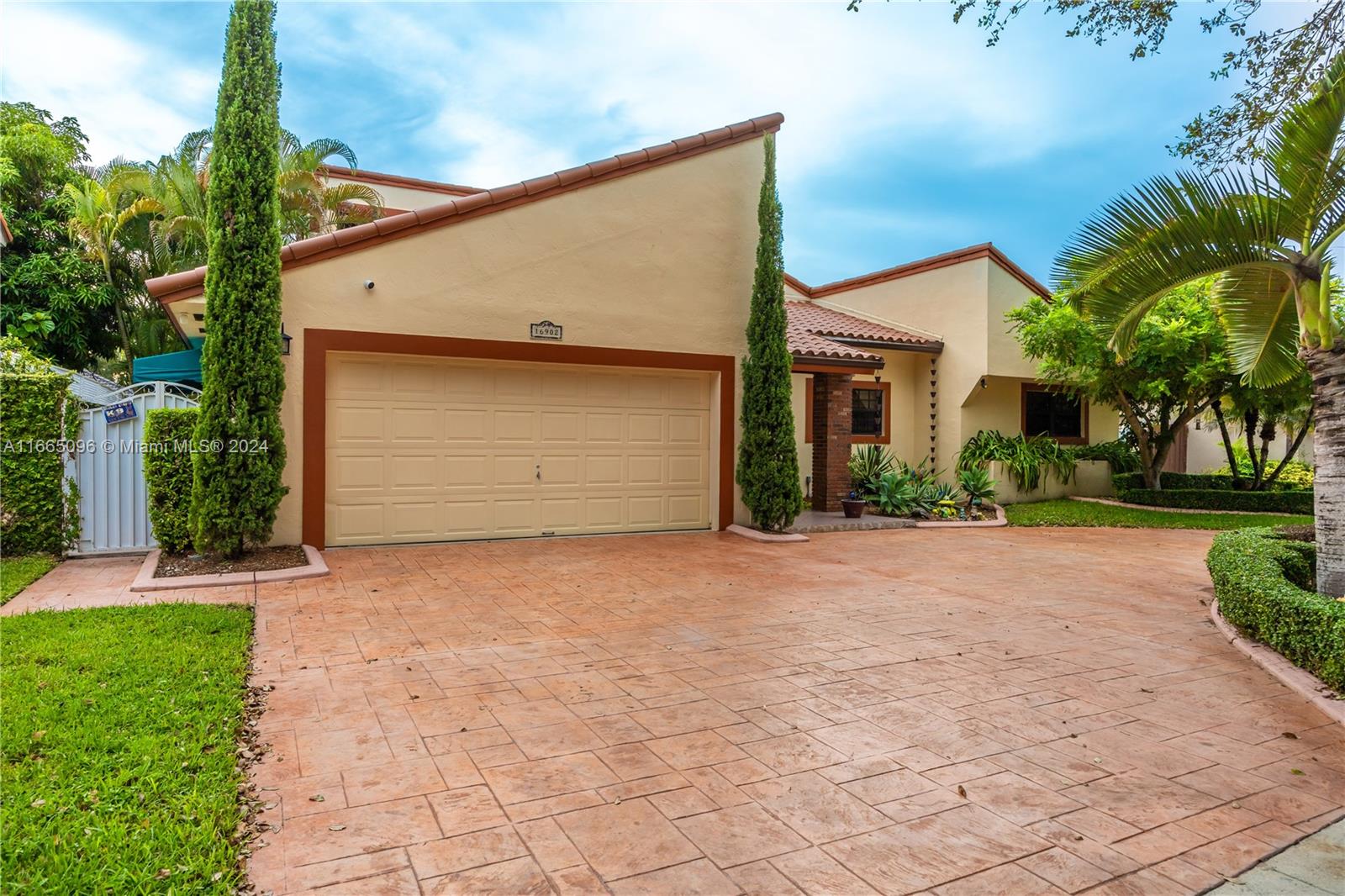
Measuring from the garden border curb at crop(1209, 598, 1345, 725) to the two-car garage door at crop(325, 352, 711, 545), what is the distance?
283 inches

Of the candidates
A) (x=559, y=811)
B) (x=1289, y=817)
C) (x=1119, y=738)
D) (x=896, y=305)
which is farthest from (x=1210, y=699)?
(x=896, y=305)

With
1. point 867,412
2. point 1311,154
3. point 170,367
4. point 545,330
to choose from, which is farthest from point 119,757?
point 867,412

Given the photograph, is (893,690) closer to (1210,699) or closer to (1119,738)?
(1119,738)

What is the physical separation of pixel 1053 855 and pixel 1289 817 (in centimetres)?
121

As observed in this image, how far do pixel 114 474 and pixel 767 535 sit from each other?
26.6 feet

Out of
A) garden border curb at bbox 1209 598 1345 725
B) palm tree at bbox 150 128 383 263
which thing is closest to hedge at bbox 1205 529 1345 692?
garden border curb at bbox 1209 598 1345 725

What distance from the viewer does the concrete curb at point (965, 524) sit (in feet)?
43.7

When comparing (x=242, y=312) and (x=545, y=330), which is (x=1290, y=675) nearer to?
(x=545, y=330)

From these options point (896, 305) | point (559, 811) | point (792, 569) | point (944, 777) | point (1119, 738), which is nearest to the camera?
point (559, 811)

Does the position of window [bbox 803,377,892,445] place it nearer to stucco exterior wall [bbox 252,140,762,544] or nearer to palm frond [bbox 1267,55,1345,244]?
stucco exterior wall [bbox 252,140,762,544]

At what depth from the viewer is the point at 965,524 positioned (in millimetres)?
13711

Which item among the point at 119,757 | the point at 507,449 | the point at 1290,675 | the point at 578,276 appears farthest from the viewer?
the point at 578,276

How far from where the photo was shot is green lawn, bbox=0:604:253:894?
2648mm

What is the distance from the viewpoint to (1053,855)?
9.52 ft
